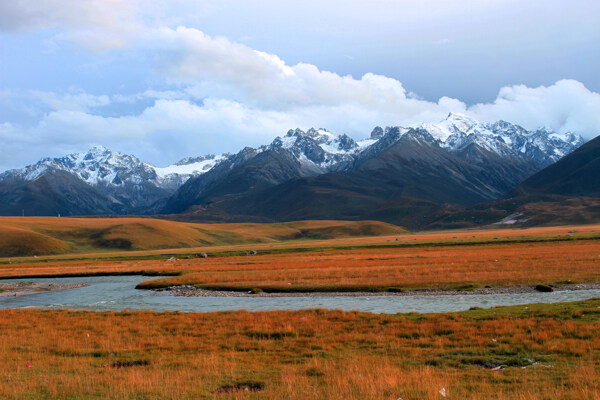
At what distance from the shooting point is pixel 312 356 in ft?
82.7

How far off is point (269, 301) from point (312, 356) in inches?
1182

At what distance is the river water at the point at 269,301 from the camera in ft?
149

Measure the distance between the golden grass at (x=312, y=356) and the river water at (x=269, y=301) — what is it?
764 cm

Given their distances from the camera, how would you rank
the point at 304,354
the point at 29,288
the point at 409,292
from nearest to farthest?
the point at 304,354 → the point at 409,292 → the point at 29,288

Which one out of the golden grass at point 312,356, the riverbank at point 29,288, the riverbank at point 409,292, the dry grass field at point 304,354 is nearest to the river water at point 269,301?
the riverbank at point 409,292

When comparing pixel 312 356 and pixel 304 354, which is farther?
pixel 304 354

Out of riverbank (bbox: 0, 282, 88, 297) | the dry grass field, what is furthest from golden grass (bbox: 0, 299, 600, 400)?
riverbank (bbox: 0, 282, 88, 297)

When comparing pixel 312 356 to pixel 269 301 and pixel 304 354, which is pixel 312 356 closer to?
pixel 304 354

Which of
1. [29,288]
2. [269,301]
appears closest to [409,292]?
[269,301]

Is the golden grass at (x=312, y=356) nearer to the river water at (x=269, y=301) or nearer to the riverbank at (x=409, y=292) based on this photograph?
the river water at (x=269, y=301)

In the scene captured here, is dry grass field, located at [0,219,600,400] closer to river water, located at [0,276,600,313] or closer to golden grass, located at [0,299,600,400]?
golden grass, located at [0,299,600,400]

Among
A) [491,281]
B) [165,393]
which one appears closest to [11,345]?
[165,393]

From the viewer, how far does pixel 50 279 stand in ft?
323

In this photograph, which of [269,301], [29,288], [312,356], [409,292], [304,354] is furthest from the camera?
[29,288]
